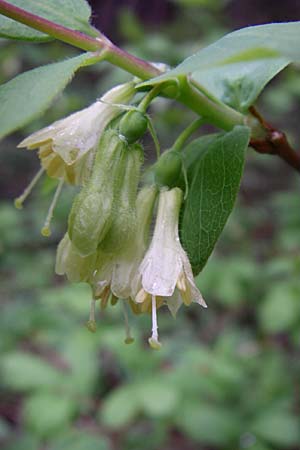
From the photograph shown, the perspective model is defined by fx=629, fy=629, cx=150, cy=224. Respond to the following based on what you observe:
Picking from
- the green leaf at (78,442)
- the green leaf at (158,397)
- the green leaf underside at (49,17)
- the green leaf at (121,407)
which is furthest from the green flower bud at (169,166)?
the green leaf at (78,442)

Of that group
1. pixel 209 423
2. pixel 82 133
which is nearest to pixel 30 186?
pixel 82 133

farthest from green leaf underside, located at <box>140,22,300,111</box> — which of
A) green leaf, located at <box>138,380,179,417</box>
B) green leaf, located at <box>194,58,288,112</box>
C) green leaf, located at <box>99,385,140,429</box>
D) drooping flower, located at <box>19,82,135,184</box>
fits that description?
green leaf, located at <box>99,385,140,429</box>

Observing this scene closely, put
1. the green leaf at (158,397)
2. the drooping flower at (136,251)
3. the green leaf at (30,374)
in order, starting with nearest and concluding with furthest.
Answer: the drooping flower at (136,251) < the green leaf at (158,397) < the green leaf at (30,374)

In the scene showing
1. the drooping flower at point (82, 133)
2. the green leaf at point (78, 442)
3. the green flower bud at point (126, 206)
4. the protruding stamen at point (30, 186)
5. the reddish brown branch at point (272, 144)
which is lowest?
the green leaf at point (78, 442)

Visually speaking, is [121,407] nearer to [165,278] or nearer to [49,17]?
[165,278]

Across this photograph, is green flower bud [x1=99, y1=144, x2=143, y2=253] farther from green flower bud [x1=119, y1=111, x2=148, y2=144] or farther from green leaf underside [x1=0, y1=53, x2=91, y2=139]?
green leaf underside [x1=0, y1=53, x2=91, y2=139]

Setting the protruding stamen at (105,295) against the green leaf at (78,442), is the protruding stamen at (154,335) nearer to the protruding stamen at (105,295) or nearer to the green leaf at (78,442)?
the protruding stamen at (105,295)
